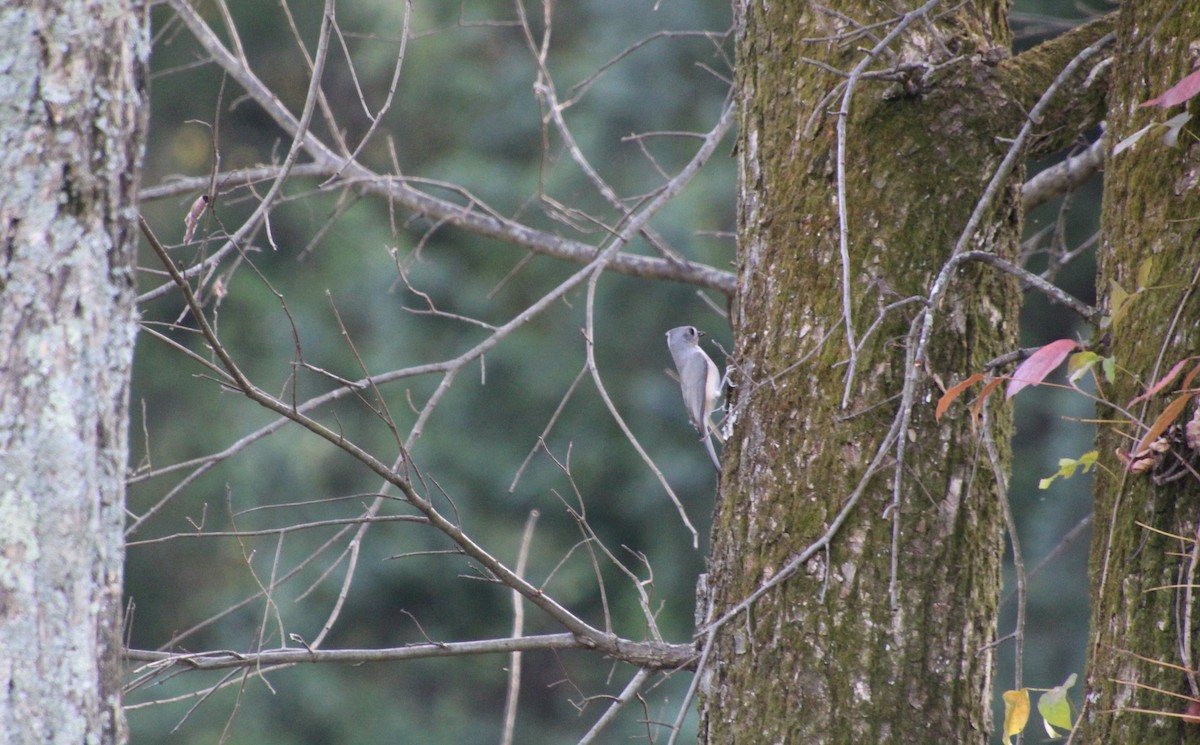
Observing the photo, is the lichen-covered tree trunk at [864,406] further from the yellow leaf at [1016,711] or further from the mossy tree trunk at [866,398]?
the yellow leaf at [1016,711]

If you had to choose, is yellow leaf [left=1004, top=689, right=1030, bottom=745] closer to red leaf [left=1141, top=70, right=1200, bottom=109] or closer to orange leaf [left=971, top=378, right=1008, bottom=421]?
orange leaf [left=971, top=378, right=1008, bottom=421]

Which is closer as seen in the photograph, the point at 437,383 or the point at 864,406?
the point at 864,406

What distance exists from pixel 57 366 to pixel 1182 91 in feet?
4.73

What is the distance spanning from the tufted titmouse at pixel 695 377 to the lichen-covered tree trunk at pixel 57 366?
10.3 ft

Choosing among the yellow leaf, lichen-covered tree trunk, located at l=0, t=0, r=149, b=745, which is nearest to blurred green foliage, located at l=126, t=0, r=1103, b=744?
the yellow leaf

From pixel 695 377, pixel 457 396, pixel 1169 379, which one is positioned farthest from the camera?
pixel 457 396

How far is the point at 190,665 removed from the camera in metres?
2.07

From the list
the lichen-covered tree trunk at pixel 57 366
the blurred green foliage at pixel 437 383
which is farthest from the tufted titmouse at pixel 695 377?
the blurred green foliage at pixel 437 383

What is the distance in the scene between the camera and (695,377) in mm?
4535

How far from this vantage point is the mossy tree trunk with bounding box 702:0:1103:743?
195cm

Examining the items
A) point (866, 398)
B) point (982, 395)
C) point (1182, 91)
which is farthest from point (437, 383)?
point (1182, 91)

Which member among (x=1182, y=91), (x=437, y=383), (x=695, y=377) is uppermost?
(x=1182, y=91)

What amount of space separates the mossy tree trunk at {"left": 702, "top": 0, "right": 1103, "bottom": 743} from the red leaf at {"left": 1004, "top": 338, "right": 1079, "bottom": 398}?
0.28 meters

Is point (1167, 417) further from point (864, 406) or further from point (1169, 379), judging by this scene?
point (864, 406)
